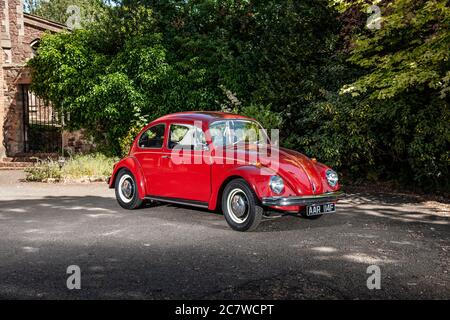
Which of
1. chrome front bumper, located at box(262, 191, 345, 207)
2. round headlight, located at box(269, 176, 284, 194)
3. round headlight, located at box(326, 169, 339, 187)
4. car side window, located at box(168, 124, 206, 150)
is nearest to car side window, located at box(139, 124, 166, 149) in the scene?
car side window, located at box(168, 124, 206, 150)

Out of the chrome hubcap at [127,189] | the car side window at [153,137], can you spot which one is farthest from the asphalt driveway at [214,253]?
the car side window at [153,137]

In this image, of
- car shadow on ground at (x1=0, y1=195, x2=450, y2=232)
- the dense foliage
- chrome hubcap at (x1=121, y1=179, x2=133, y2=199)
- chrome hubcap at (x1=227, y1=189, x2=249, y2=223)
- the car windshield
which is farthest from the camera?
the dense foliage

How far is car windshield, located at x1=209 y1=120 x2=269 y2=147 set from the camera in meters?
6.81

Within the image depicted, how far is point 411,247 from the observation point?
549 cm

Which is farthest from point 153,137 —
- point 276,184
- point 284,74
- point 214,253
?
point 284,74

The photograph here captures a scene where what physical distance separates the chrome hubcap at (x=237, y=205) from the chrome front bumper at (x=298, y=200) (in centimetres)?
45

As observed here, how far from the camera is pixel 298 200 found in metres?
5.94

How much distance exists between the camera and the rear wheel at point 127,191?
7.83 meters

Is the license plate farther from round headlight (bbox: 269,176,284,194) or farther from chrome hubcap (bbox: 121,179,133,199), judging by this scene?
chrome hubcap (bbox: 121,179,133,199)

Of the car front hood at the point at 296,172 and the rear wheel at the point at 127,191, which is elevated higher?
the car front hood at the point at 296,172

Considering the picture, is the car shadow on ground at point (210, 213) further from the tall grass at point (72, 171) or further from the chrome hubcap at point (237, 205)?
the tall grass at point (72, 171)

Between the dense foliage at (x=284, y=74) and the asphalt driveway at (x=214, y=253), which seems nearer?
the asphalt driveway at (x=214, y=253)
